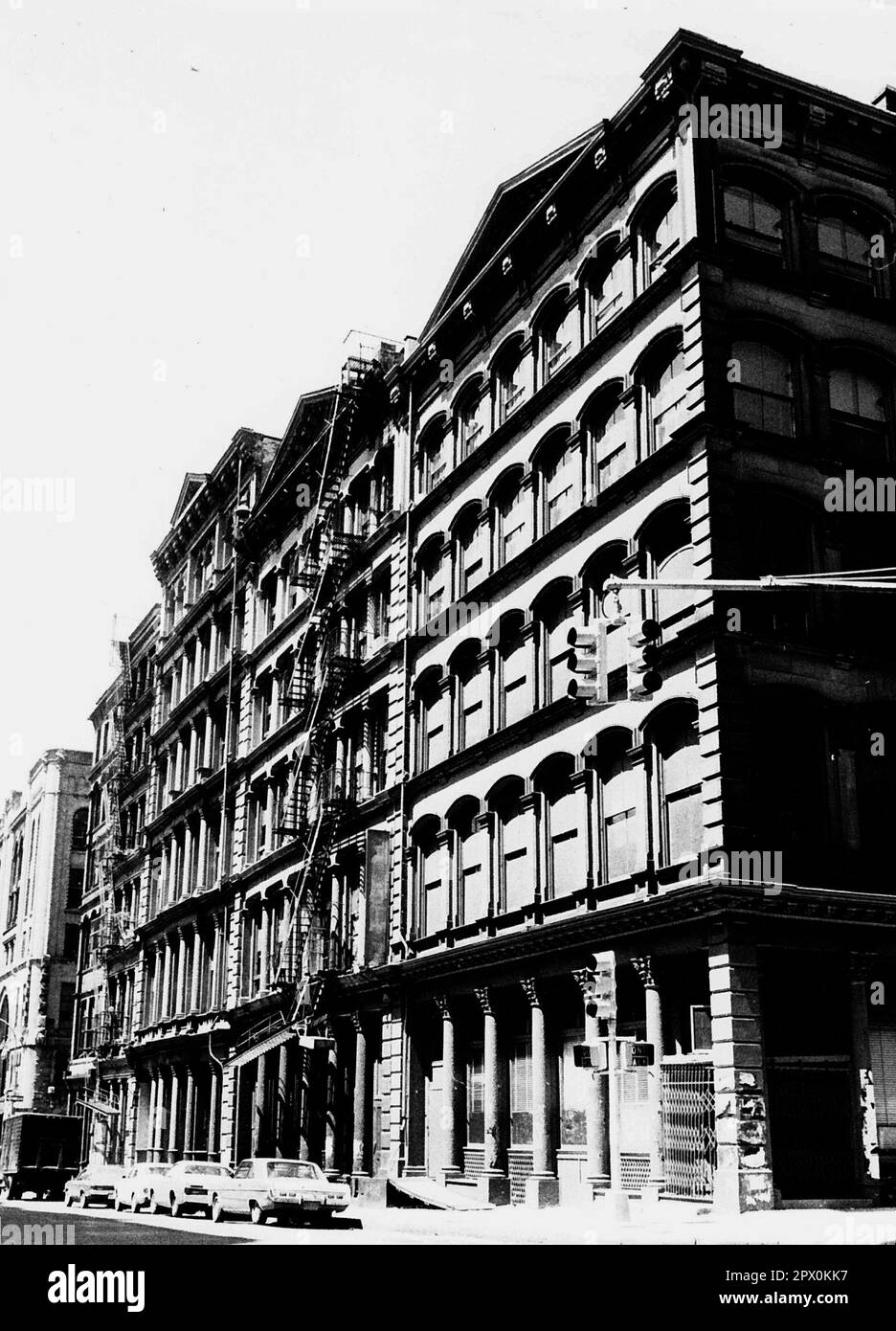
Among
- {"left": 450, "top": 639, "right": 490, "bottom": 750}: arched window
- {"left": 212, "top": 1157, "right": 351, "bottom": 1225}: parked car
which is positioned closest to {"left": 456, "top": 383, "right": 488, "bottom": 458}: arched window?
{"left": 450, "top": 639, "right": 490, "bottom": 750}: arched window

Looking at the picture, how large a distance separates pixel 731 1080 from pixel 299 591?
28.6m

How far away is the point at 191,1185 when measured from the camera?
3478 centimetres

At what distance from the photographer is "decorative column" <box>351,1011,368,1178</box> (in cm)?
3822

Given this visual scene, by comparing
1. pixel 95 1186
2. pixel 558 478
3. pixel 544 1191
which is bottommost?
pixel 95 1186

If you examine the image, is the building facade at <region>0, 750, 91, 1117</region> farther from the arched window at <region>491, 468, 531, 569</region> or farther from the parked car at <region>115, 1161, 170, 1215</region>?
the arched window at <region>491, 468, 531, 569</region>

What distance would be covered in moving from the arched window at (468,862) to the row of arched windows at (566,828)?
23mm

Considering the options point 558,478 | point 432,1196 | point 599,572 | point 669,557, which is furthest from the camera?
point 558,478

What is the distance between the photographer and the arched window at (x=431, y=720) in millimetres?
37969

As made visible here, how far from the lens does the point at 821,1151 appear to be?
25234mm

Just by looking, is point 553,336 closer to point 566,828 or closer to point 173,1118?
point 566,828

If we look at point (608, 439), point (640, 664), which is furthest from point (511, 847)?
point (640, 664)

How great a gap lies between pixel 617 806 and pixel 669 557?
5.02 m

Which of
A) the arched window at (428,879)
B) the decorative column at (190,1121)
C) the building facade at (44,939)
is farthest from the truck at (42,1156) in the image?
the building facade at (44,939)
